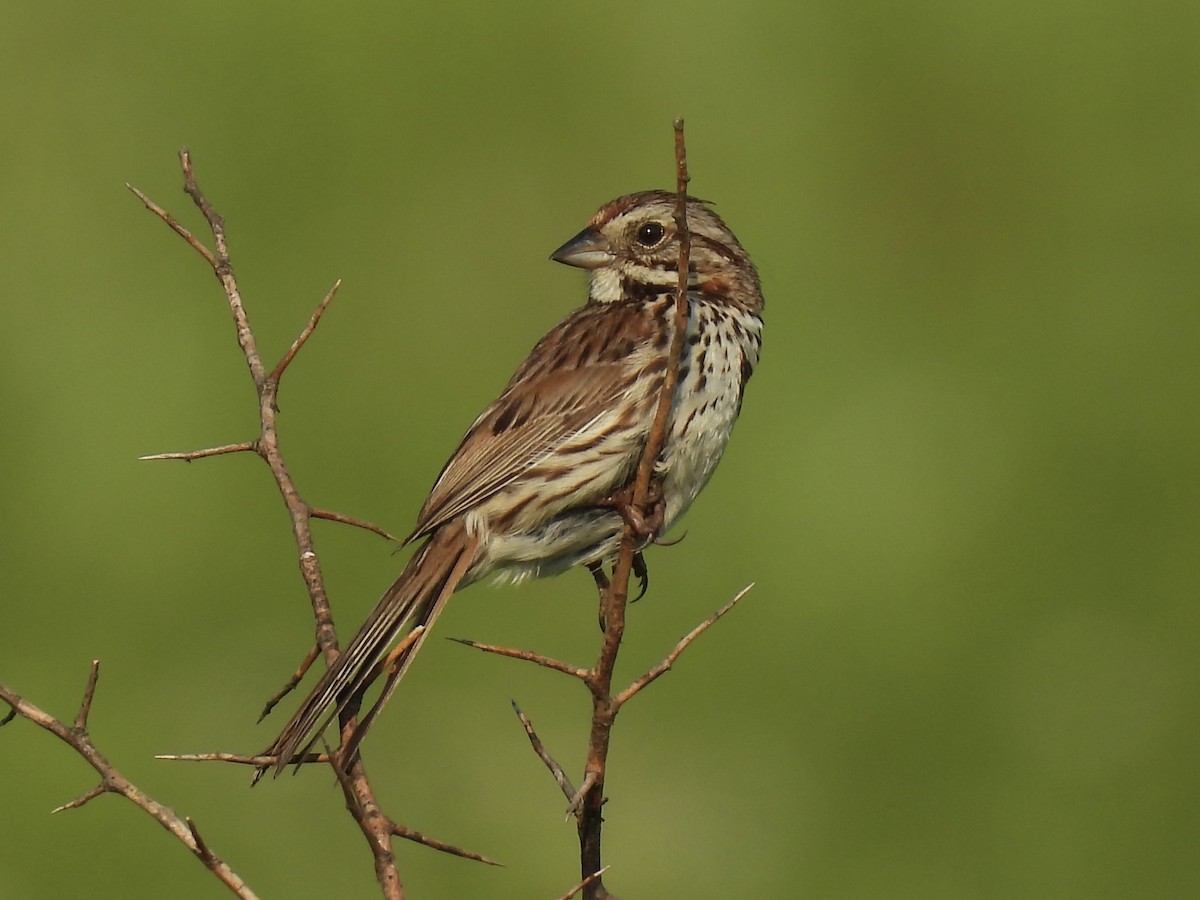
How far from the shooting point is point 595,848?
9.99 feet

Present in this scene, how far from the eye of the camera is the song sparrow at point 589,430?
4.61 m

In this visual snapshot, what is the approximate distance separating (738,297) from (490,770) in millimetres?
2719

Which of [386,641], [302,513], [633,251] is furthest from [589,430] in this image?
[302,513]

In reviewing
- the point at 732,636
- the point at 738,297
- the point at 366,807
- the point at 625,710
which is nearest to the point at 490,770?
the point at 625,710

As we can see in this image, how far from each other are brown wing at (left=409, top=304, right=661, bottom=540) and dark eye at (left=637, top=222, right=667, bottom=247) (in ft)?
0.59

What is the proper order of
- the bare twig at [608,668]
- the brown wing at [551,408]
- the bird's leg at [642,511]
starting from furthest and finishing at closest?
the brown wing at [551,408] < the bird's leg at [642,511] < the bare twig at [608,668]

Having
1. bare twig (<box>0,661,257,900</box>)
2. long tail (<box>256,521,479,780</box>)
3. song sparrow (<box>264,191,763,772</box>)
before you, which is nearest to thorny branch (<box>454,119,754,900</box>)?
long tail (<box>256,521,479,780</box>)

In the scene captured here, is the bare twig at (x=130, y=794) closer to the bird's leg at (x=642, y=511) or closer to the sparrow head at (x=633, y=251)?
the bird's leg at (x=642, y=511)

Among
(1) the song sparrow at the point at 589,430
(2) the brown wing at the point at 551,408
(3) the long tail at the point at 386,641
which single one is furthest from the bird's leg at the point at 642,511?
(3) the long tail at the point at 386,641

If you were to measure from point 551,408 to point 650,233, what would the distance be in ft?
1.71

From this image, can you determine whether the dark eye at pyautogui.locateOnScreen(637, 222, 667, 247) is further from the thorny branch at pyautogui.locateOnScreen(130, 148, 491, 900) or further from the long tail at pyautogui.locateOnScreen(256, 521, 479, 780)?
the thorny branch at pyautogui.locateOnScreen(130, 148, 491, 900)

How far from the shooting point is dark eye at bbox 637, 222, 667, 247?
502 cm

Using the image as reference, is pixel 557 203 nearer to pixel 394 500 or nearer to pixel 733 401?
pixel 394 500

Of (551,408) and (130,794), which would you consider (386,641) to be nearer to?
(551,408)
